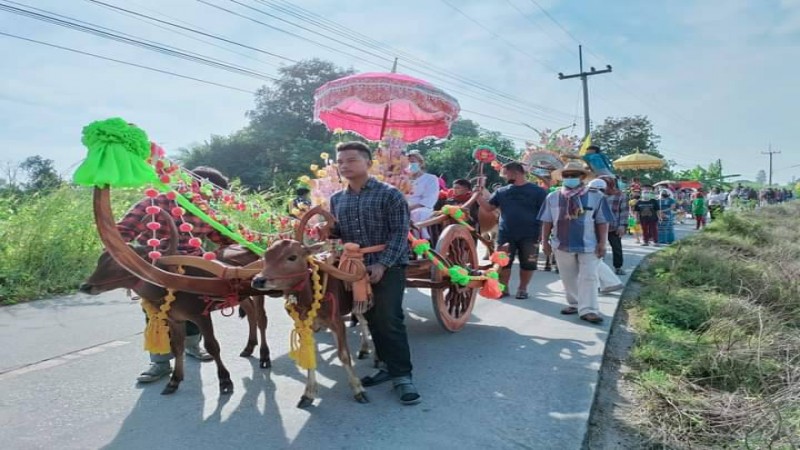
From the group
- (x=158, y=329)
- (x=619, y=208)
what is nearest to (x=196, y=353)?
(x=158, y=329)

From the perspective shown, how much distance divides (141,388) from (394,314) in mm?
1932

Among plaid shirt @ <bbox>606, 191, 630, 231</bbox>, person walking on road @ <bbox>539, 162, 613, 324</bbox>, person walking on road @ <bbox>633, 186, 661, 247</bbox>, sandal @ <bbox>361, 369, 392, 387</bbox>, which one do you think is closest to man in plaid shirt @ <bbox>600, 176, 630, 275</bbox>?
plaid shirt @ <bbox>606, 191, 630, 231</bbox>

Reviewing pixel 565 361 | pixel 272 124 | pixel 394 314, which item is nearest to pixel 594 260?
pixel 565 361

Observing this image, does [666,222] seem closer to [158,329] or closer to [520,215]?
[520,215]

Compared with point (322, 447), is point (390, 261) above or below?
above

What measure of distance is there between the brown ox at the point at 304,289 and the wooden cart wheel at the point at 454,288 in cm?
128

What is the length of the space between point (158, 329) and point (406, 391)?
168 cm

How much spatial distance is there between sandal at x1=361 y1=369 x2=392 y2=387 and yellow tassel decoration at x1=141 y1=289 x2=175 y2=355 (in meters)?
1.38

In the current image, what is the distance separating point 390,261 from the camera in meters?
3.59

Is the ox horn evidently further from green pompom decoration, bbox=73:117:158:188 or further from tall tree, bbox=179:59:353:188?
tall tree, bbox=179:59:353:188

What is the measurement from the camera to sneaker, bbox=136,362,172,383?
3885 millimetres

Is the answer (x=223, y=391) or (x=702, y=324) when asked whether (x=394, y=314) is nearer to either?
(x=223, y=391)

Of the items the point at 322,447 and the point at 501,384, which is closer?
the point at 322,447

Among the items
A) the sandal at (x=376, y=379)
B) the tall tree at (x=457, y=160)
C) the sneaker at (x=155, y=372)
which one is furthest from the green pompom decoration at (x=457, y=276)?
the tall tree at (x=457, y=160)
